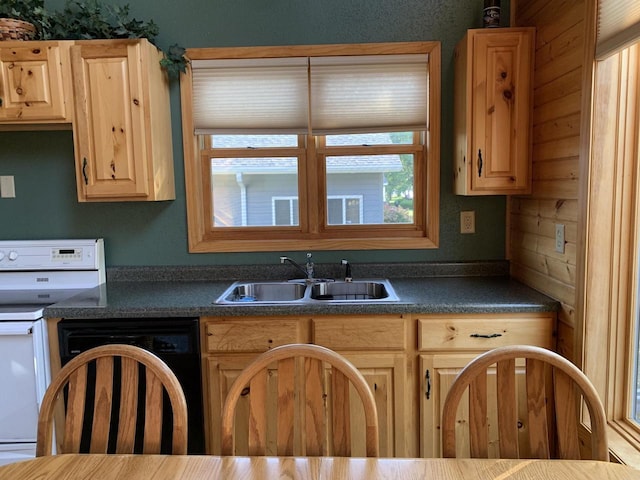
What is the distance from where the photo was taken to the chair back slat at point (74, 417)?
1155 millimetres

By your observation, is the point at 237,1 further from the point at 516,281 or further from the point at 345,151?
the point at 516,281

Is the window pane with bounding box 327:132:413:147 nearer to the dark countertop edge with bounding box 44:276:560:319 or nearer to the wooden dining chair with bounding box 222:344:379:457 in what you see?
the dark countertop edge with bounding box 44:276:560:319

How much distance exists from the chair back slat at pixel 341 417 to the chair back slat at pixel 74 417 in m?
0.66

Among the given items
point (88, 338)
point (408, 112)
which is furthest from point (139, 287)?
point (408, 112)

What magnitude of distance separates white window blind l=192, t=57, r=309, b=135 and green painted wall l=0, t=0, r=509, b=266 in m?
0.12

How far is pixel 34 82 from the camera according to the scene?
2127 millimetres

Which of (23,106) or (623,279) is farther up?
(23,106)

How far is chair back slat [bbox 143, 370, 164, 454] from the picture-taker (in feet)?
3.73

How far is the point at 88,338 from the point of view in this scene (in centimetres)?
196

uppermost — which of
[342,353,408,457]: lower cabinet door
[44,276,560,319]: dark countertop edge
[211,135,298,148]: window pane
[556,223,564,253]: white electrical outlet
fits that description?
[211,135,298,148]: window pane

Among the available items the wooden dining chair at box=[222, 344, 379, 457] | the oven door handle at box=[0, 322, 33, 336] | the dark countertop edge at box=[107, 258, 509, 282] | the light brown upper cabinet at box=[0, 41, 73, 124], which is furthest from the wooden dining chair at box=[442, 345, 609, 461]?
Answer: the light brown upper cabinet at box=[0, 41, 73, 124]

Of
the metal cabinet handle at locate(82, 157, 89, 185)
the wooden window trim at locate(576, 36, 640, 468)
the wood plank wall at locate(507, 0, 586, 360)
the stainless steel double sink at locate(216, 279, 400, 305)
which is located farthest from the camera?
the stainless steel double sink at locate(216, 279, 400, 305)

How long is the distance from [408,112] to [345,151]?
0.40m

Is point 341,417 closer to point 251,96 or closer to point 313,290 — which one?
point 313,290
